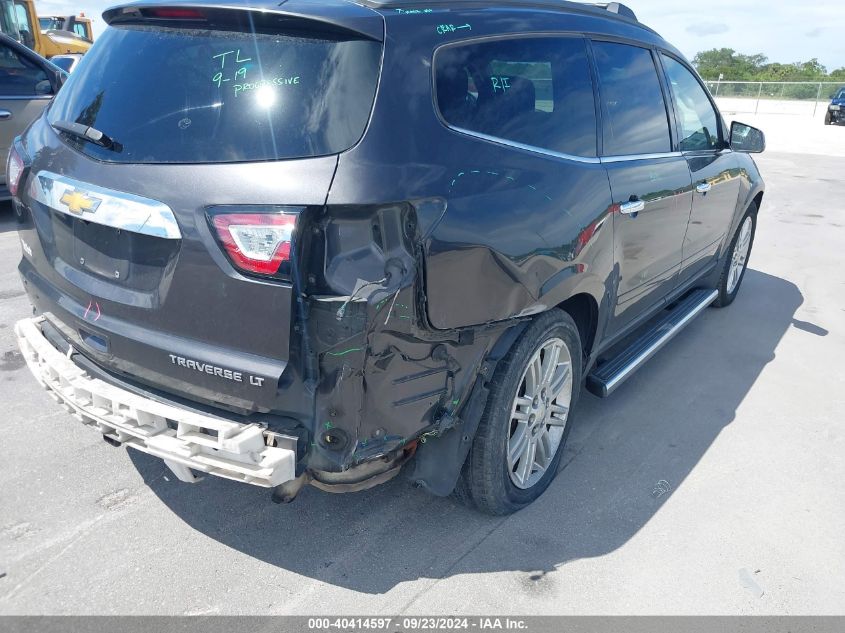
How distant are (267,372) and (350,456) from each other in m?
0.37

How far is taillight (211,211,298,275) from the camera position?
6.23 ft

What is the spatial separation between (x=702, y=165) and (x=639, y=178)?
1151mm

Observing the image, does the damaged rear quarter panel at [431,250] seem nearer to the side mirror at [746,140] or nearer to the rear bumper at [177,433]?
the rear bumper at [177,433]

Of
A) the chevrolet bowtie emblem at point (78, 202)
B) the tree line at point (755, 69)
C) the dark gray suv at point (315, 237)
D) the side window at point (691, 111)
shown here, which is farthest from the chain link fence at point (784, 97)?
the chevrolet bowtie emblem at point (78, 202)

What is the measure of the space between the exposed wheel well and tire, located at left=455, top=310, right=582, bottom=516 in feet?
0.38

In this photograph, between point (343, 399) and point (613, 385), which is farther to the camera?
point (613, 385)

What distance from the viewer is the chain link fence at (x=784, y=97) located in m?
34.9

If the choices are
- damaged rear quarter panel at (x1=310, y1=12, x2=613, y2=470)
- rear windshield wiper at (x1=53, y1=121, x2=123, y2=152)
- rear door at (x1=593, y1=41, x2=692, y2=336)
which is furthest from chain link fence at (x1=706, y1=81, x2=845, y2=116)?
rear windshield wiper at (x1=53, y1=121, x2=123, y2=152)

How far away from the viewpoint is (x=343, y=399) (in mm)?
1996

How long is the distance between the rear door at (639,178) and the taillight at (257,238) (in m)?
1.66

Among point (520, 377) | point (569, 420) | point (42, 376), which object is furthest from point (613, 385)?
point (42, 376)

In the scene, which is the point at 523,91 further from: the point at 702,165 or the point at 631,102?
the point at 702,165

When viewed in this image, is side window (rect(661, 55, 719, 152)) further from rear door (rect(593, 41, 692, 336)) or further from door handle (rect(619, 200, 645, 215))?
door handle (rect(619, 200, 645, 215))

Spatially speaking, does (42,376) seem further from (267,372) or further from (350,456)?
(350,456)
